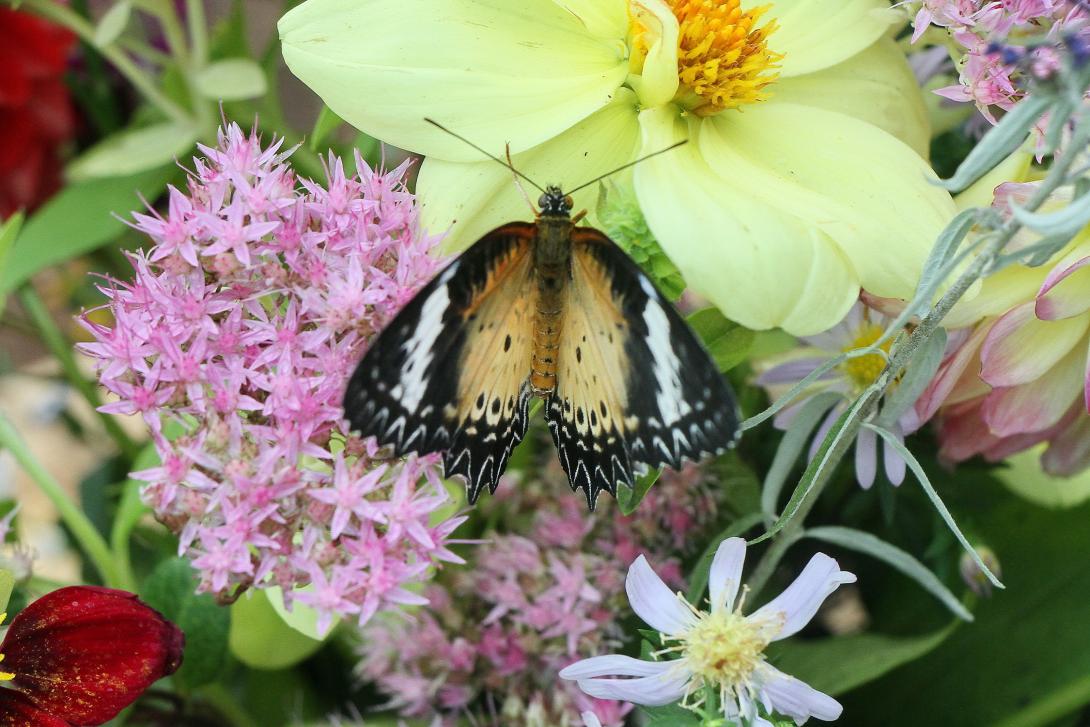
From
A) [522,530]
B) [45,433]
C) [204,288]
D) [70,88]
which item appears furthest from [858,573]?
[45,433]

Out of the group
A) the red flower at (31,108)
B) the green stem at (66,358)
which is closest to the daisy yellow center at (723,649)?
the green stem at (66,358)

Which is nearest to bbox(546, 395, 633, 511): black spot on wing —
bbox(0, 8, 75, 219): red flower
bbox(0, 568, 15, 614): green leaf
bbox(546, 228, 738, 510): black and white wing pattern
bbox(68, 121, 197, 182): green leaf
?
bbox(546, 228, 738, 510): black and white wing pattern

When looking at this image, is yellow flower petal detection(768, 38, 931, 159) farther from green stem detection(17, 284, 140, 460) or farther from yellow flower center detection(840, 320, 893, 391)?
green stem detection(17, 284, 140, 460)

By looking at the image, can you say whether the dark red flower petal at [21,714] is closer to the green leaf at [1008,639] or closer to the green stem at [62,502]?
the green stem at [62,502]

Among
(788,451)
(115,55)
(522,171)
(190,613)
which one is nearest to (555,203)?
(522,171)

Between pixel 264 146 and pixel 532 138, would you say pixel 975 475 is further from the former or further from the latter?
pixel 264 146
